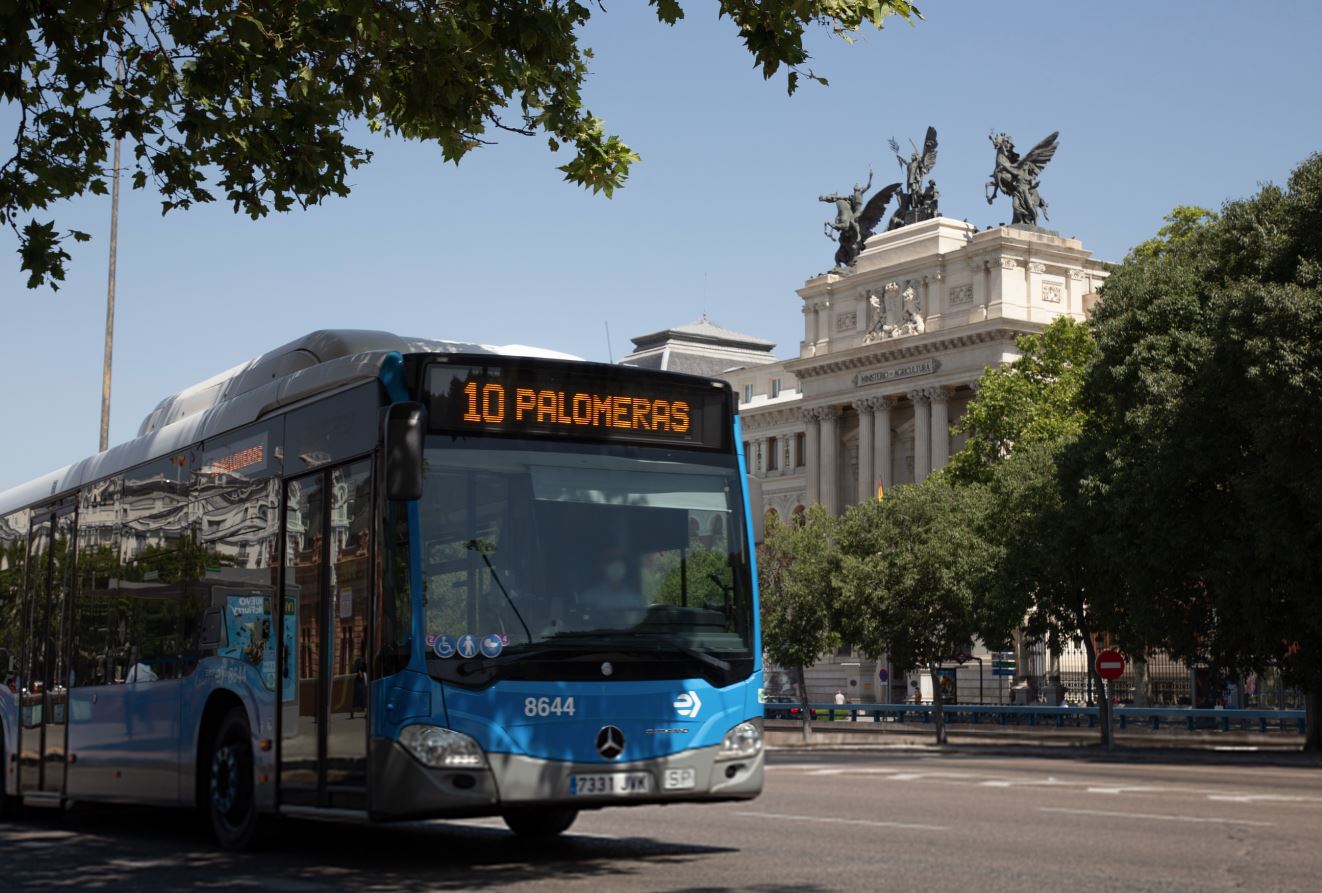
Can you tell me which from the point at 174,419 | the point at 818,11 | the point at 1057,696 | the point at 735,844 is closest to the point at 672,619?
the point at 735,844

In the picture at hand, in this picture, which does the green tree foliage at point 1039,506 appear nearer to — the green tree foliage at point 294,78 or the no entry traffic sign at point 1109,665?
the no entry traffic sign at point 1109,665

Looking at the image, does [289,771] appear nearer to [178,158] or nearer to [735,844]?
[735,844]

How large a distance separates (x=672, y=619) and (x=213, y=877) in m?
3.10

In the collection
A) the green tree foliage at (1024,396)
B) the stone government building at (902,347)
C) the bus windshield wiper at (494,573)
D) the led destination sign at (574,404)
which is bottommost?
the bus windshield wiper at (494,573)

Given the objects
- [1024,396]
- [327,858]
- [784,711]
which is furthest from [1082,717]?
[327,858]

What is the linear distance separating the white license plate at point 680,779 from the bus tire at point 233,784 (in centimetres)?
297

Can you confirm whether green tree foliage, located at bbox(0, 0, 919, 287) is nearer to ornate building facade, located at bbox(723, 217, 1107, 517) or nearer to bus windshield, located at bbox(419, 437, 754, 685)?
bus windshield, located at bbox(419, 437, 754, 685)

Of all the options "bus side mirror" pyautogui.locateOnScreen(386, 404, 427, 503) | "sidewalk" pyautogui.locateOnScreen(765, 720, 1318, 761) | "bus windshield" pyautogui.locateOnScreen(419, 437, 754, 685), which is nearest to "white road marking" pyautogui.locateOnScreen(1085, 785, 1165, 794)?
"bus windshield" pyautogui.locateOnScreen(419, 437, 754, 685)

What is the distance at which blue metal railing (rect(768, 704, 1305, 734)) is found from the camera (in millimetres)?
42688

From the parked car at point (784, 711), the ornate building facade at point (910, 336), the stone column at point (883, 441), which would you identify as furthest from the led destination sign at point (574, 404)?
the stone column at point (883, 441)

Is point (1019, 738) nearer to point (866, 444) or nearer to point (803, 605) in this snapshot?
point (803, 605)

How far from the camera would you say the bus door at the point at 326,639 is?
10750 mm

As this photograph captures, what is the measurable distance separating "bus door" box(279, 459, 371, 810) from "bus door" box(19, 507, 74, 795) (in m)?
4.56

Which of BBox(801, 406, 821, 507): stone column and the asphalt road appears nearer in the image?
the asphalt road
